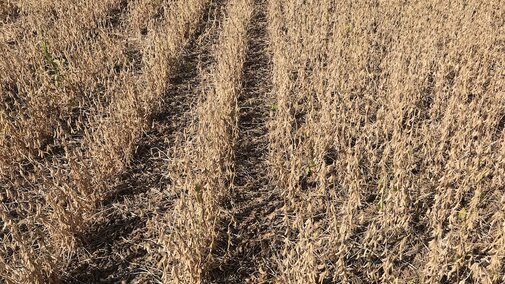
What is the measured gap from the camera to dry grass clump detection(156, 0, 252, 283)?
2369 millimetres

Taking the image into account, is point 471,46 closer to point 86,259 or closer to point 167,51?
point 167,51

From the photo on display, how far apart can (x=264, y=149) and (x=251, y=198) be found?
64 cm

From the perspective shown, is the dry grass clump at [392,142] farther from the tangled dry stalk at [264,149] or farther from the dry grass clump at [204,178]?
the dry grass clump at [204,178]

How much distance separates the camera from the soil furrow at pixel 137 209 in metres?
2.68

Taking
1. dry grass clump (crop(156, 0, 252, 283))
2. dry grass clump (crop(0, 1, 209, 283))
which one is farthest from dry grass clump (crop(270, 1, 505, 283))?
dry grass clump (crop(0, 1, 209, 283))

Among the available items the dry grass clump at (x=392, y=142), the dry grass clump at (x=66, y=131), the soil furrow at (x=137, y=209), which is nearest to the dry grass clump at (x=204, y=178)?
the soil furrow at (x=137, y=209)

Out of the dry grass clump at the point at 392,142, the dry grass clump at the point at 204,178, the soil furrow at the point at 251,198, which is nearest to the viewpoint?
the dry grass clump at the point at 204,178

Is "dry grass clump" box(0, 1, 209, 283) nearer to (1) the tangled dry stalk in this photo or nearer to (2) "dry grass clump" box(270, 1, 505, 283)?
(1) the tangled dry stalk

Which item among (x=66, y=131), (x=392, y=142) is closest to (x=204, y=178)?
(x=392, y=142)

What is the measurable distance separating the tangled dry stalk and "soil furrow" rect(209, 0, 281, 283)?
0.01 m

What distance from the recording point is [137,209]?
311 cm

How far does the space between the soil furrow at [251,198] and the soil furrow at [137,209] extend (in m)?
0.49

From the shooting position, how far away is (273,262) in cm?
265

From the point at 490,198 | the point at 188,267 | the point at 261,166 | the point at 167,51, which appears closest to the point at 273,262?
the point at 188,267
